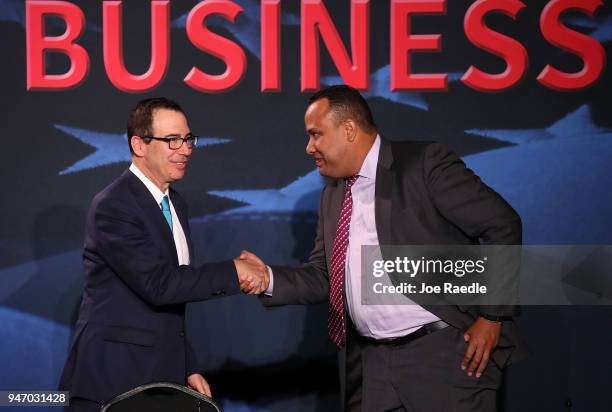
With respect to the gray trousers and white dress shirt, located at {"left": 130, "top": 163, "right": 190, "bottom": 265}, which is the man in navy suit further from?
the gray trousers

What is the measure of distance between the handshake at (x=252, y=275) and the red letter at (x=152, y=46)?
137cm

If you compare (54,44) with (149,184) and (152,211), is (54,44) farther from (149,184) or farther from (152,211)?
(152,211)

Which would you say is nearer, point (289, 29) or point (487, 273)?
point (487, 273)

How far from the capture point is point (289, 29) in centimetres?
406

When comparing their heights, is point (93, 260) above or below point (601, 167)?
below

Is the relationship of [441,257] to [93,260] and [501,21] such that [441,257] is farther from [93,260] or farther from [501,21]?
[501,21]

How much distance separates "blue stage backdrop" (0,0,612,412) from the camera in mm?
4047

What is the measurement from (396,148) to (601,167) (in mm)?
1743

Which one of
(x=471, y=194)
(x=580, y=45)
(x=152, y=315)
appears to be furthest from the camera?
(x=580, y=45)

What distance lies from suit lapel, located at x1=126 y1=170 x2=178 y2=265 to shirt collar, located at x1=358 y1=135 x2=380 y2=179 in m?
0.68

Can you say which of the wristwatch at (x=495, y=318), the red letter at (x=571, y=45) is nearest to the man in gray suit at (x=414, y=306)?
the wristwatch at (x=495, y=318)

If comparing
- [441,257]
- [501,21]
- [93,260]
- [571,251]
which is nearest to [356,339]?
[441,257]

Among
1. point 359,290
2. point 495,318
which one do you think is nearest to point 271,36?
point 359,290

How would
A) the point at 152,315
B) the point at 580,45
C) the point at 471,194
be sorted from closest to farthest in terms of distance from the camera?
1. the point at 471,194
2. the point at 152,315
3. the point at 580,45
